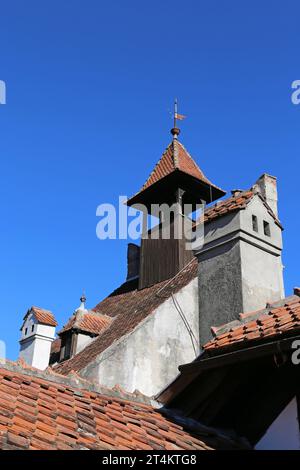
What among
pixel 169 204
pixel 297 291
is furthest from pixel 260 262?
pixel 169 204

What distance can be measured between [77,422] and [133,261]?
18958mm

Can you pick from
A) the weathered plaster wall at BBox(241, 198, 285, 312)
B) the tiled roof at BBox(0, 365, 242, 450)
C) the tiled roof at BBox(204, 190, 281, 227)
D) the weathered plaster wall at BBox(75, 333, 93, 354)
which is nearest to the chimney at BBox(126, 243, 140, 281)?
the weathered plaster wall at BBox(75, 333, 93, 354)

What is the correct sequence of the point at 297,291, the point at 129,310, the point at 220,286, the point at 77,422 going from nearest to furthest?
the point at 77,422 → the point at 297,291 → the point at 220,286 → the point at 129,310

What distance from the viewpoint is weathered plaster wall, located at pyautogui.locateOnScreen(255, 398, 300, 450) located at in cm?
551

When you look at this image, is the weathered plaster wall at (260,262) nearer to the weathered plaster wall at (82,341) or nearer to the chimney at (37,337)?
the weathered plaster wall at (82,341)

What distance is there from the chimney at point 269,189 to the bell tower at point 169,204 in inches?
192

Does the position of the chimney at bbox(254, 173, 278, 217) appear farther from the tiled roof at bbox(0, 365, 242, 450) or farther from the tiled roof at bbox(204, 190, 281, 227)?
the tiled roof at bbox(0, 365, 242, 450)

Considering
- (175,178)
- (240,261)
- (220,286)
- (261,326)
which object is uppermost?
(175,178)

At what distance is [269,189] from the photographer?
14.7m

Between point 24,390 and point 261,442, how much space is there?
8.18 feet

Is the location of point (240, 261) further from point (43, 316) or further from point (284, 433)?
Result: point (43, 316)

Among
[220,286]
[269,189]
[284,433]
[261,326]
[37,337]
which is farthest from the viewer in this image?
[37,337]

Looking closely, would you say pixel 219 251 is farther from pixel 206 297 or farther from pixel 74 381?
pixel 74 381

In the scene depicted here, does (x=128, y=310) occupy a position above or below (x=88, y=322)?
above
